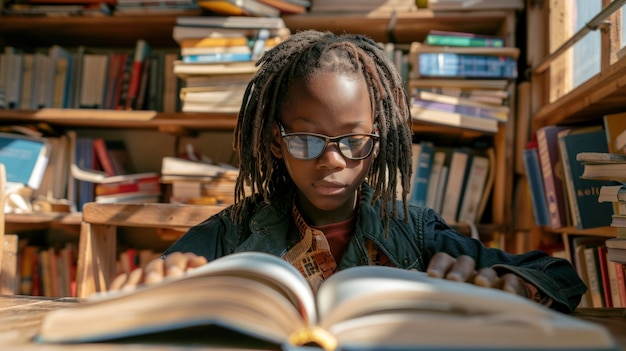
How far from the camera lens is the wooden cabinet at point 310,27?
6.03ft

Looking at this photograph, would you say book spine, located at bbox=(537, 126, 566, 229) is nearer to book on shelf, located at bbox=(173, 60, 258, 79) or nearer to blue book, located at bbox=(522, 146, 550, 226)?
blue book, located at bbox=(522, 146, 550, 226)

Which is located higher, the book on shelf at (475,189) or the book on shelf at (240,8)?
the book on shelf at (240,8)

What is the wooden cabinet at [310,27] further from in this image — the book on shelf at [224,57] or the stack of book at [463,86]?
the book on shelf at [224,57]

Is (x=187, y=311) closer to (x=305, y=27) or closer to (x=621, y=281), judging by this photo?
(x=621, y=281)

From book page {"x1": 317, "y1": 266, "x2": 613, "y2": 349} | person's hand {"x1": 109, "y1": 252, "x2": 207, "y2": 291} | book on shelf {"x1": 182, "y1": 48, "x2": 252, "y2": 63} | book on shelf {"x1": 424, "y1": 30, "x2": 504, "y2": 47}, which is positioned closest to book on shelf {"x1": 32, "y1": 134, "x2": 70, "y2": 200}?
book on shelf {"x1": 182, "y1": 48, "x2": 252, "y2": 63}

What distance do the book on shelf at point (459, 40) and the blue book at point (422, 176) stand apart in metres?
0.35

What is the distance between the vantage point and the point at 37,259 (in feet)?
7.02

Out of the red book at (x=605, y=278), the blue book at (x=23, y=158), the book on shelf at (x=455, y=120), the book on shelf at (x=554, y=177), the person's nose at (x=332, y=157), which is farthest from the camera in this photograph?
the blue book at (x=23, y=158)

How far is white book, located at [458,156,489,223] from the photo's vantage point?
6.17 feet

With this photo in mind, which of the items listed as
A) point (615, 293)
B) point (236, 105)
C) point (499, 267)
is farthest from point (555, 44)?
point (499, 267)

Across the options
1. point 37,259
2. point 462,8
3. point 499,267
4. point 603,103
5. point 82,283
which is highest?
point 462,8

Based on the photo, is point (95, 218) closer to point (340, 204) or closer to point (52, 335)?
point (340, 204)

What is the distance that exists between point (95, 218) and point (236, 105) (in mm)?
606

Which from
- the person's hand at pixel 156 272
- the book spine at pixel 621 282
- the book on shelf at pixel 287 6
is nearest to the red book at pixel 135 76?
the book on shelf at pixel 287 6
